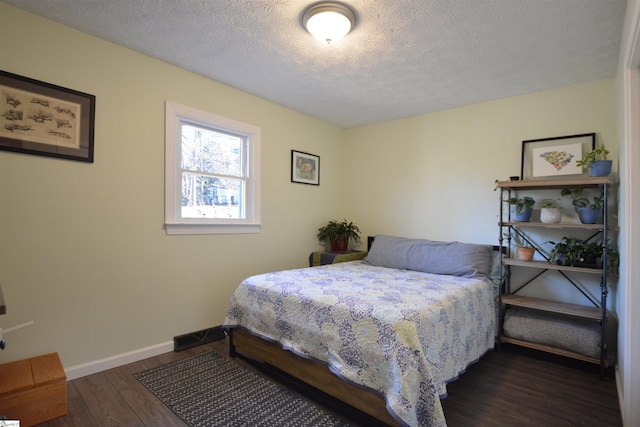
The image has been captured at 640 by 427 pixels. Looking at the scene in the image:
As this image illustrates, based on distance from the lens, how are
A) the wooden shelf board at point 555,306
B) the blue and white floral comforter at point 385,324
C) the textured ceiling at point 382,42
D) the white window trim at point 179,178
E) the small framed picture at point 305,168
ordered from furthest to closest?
the small framed picture at point 305,168, the white window trim at point 179,178, the wooden shelf board at point 555,306, the textured ceiling at point 382,42, the blue and white floral comforter at point 385,324

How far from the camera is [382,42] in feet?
7.51

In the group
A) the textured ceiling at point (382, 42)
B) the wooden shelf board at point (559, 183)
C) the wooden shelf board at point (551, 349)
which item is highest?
the textured ceiling at point (382, 42)

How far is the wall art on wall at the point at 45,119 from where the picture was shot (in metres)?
2.01

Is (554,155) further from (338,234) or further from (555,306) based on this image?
(338,234)

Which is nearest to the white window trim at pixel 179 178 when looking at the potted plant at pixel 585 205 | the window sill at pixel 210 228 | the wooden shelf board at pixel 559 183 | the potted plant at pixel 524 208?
the window sill at pixel 210 228

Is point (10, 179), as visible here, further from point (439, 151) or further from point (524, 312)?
point (524, 312)

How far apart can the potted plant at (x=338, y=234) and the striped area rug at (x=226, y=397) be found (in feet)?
6.35

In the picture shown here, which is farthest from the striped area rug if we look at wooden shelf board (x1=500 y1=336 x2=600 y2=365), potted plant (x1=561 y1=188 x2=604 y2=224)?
potted plant (x1=561 y1=188 x2=604 y2=224)

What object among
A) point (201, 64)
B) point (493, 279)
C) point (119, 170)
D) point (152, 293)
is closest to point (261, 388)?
point (152, 293)

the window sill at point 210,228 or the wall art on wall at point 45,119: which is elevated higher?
the wall art on wall at point 45,119

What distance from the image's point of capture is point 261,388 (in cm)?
217

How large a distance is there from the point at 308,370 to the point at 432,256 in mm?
1677

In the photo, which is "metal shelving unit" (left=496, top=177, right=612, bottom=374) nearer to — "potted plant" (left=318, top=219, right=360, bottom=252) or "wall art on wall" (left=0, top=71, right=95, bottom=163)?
"potted plant" (left=318, top=219, right=360, bottom=252)

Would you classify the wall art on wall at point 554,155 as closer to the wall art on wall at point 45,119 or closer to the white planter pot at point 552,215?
the white planter pot at point 552,215
